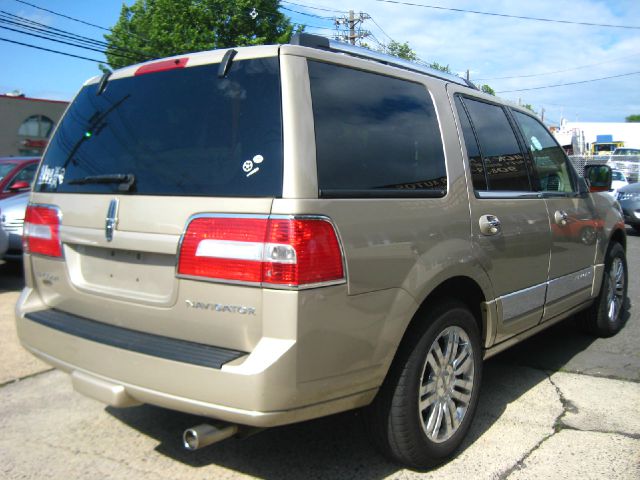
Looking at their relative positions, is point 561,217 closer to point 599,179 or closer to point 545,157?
point 545,157

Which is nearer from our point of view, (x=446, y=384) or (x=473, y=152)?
(x=446, y=384)

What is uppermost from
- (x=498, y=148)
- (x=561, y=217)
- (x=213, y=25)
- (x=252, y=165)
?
(x=213, y=25)

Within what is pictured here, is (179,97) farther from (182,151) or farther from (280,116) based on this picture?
(280,116)

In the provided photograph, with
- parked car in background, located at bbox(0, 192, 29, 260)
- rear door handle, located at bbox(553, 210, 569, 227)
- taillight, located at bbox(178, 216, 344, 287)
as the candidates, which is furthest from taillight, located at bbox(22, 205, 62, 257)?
parked car in background, located at bbox(0, 192, 29, 260)

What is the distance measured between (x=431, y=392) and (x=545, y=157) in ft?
7.51

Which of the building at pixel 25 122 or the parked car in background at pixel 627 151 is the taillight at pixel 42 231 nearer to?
the building at pixel 25 122

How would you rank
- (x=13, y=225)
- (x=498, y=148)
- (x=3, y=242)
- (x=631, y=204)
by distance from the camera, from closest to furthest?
(x=498, y=148), (x=3, y=242), (x=13, y=225), (x=631, y=204)

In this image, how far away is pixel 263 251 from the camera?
7.48 feet

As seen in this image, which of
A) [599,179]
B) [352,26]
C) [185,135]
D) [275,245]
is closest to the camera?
[275,245]

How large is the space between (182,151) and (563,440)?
267cm

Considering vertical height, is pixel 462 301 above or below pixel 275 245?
below

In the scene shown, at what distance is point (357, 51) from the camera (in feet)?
10.1

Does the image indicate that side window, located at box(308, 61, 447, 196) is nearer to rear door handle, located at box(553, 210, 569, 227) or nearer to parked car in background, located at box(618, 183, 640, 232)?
rear door handle, located at box(553, 210, 569, 227)

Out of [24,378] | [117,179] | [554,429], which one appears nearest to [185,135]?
[117,179]
